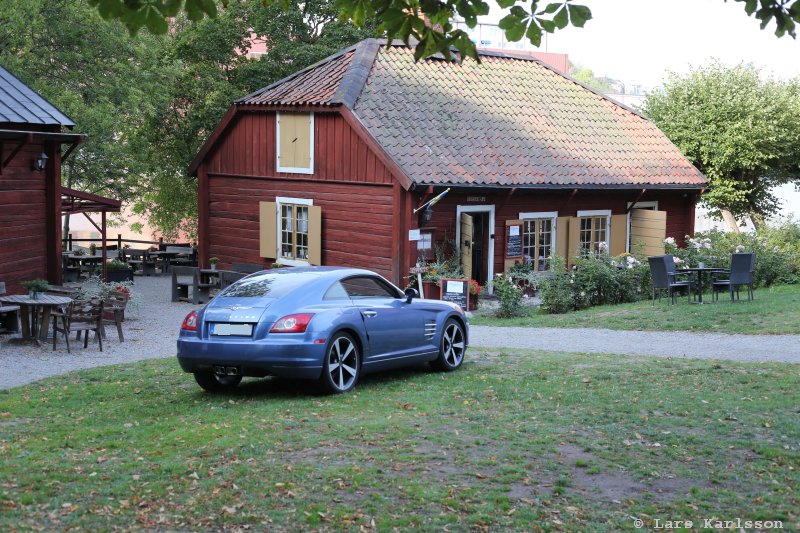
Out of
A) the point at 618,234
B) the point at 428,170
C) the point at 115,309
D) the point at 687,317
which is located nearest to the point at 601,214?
the point at 618,234

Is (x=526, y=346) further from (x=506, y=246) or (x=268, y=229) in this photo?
(x=268, y=229)

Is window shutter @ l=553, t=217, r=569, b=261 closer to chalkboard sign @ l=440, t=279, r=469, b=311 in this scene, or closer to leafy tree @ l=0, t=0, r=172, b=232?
chalkboard sign @ l=440, t=279, r=469, b=311

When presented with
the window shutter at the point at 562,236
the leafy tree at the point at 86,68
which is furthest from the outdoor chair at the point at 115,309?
the window shutter at the point at 562,236

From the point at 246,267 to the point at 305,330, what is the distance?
1571 centimetres

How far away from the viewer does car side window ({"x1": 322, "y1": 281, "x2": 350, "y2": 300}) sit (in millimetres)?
10806

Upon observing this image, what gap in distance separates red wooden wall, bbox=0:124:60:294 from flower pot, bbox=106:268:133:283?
8.00 m

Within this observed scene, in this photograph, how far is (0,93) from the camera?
63.1ft

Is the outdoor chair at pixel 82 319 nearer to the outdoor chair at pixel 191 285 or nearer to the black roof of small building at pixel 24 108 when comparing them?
the black roof of small building at pixel 24 108

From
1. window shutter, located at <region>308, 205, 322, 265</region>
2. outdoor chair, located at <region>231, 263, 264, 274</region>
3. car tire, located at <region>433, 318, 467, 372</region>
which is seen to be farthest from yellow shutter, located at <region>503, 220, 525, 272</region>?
car tire, located at <region>433, 318, 467, 372</region>

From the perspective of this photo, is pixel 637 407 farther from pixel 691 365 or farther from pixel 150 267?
pixel 150 267

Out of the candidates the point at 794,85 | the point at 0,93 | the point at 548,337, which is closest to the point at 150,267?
the point at 0,93

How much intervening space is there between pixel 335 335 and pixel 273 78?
2687cm

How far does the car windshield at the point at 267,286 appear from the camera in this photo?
34.9ft

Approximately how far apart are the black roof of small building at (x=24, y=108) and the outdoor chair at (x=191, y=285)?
630 cm
